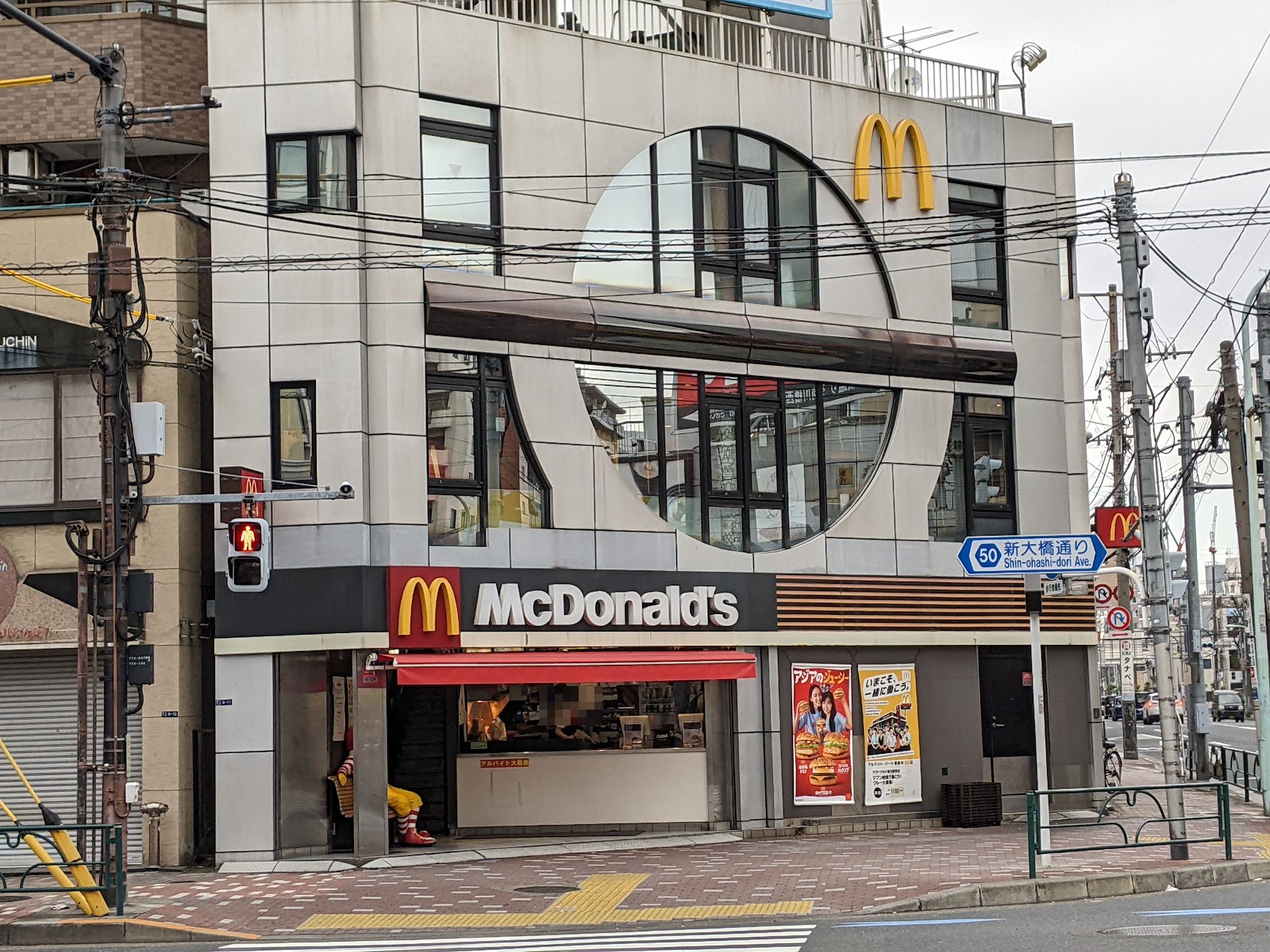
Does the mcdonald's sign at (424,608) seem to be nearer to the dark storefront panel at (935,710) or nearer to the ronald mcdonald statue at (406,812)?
the ronald mcdonald statue at (406,812)

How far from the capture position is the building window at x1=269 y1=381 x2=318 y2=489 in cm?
2159

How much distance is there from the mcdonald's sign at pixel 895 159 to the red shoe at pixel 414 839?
1200cm

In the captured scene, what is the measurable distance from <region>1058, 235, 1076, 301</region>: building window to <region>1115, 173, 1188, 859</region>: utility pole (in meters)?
7.66

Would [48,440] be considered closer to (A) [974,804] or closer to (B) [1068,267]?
(A) [974,804]

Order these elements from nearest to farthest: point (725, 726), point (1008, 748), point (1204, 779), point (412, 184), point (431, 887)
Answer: point (431, 887), point (412, 184), point (725, 726), point (1008, 748), point (1204, 779)

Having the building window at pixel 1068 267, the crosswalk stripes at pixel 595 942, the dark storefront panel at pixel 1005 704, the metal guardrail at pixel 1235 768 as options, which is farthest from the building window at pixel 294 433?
the metal guardrail at pixel 1235 768

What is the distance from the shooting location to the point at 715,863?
20.4 m

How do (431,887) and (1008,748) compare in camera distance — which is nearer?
(431,887)

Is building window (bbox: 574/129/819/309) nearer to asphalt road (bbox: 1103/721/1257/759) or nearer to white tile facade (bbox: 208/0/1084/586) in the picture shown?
white tile facade (bbox: 208/0/1084/586)

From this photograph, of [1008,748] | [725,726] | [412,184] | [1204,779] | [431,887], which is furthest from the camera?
[1204,779]

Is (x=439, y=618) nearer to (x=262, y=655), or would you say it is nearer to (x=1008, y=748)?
(x=262, y=655)

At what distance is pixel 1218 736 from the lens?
2434 inches

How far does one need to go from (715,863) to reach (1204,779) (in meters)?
17.8

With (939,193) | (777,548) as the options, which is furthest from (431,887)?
(939,193)
